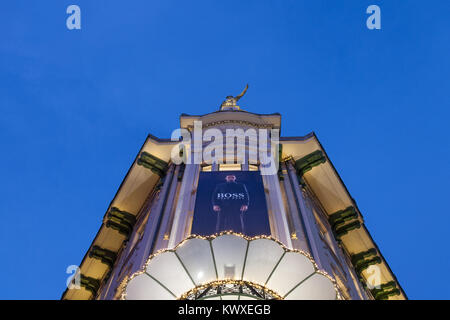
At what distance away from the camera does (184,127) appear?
27469 mm

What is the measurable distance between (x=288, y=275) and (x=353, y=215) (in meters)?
14.5

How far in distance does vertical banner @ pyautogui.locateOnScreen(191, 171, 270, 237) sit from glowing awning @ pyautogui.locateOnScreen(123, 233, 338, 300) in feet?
9.37

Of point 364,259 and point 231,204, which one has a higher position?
point 364,259

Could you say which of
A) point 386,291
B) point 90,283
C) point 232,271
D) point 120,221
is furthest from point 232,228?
point 386,291

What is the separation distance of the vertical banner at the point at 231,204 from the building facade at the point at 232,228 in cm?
4

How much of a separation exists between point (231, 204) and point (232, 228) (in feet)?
4.86

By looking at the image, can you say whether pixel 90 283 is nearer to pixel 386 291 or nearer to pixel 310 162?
pixel 310 162

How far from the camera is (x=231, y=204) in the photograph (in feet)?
60.6

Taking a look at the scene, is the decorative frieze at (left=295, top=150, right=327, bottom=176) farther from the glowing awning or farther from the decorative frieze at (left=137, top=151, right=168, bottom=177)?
the glowing awning

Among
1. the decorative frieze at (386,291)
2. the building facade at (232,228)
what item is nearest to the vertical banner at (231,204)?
the building facade at (232,228)

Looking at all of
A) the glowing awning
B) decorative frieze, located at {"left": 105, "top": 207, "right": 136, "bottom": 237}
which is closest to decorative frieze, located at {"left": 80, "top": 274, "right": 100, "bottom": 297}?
decorative frieze, located at {"left": 105, "top": 207, "right": 136, "bottom": 237}

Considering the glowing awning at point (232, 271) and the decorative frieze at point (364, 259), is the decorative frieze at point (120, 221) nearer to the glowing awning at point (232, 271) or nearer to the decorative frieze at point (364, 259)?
the decorative frieze at point (364, 259)
